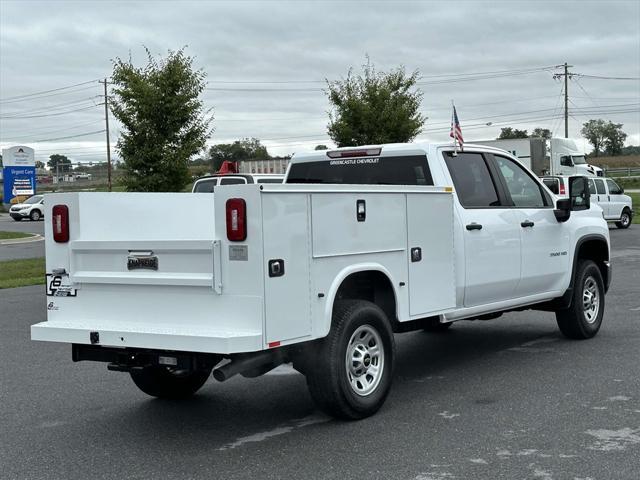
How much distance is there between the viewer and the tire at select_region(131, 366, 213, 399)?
7.03m

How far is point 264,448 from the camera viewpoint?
18.7 ft

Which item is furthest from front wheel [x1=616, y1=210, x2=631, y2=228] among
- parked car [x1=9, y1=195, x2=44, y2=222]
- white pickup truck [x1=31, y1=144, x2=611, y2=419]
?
parked car [x1=9, y1=195, x2=44, y2=222]

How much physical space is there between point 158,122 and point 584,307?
533 inches

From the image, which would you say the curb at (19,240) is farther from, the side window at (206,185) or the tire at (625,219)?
the tire at (625,219)

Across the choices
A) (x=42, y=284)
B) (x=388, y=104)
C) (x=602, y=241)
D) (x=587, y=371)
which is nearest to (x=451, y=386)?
(x=587, y=371)

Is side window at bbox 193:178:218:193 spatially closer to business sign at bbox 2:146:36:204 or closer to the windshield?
the windshield

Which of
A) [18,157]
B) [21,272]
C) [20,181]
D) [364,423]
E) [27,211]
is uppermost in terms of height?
[18,157]

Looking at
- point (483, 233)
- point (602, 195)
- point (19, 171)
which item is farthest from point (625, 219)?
point (19, 171)

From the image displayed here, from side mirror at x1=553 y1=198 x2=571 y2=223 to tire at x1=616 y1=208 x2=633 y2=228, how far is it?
76.9 ft

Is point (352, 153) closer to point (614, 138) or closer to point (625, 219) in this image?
point (625, 219)

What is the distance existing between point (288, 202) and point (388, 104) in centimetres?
2234

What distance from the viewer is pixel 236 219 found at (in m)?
5.46

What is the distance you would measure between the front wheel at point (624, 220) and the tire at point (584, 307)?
22553 mm

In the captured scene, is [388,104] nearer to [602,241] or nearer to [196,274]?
[602,241]
